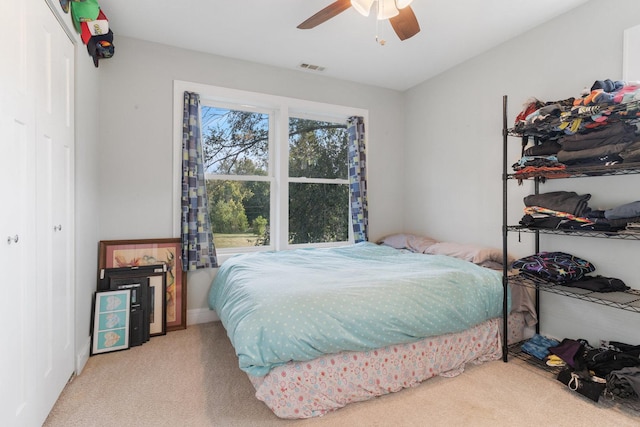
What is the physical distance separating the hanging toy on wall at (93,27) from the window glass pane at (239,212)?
136cm

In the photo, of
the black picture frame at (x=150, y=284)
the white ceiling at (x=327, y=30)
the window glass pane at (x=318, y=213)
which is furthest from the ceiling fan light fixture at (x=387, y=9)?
the black picture frame at (x=150, y=284)

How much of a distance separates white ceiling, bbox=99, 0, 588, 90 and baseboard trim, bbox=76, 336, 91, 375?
2.50 meters

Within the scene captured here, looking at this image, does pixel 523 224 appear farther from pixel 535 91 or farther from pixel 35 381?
pixel 35 381

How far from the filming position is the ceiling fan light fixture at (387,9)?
1862 mm

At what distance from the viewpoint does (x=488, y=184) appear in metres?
3.05

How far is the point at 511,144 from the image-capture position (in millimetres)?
2828

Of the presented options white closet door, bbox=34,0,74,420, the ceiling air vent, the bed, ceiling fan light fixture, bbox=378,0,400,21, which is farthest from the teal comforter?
the ceiling air vent

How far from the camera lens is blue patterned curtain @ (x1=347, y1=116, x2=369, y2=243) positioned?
3814 millimetres

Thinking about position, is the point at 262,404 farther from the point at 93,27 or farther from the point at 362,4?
the point at 93,27

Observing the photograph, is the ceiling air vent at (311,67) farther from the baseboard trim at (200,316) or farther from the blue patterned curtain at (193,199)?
the baseboard trim at (200,316)

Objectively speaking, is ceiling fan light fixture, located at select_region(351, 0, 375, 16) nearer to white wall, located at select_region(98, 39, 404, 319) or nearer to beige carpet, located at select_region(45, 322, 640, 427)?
white wall, located at select_region(98, 39, 404, 319)

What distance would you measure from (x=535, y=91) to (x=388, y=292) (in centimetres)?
214

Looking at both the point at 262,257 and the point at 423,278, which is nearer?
the point at 423,278

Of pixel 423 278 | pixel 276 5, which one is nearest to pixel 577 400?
pixel 423 278
